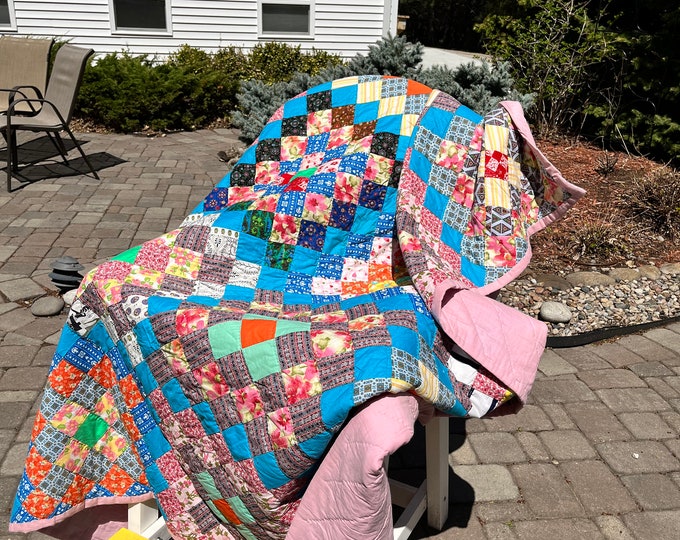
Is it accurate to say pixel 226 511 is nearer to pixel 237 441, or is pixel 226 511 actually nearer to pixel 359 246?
pixel 237 441

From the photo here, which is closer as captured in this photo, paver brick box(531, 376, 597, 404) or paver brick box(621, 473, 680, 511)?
paver brick box(621, 473, 680, 511)

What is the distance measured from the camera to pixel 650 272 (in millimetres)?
4410

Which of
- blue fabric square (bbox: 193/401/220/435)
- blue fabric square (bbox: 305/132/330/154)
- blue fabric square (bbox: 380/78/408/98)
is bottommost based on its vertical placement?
blue fabric square (bbox: 193/401/220/435)

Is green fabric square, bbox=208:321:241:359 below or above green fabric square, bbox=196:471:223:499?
above

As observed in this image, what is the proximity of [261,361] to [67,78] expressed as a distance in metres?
5.20

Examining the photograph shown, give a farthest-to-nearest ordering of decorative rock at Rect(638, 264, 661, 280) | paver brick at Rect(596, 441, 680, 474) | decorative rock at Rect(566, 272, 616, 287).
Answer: decorative rock at Rect(638, 264, 661, 280) < decorative rock at Rect(566, 272, 616, 287) < paver brick at Rect(596, 441, 680, 474)

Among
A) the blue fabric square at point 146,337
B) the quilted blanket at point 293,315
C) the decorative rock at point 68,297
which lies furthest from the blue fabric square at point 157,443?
the decorative rock at point 68,297

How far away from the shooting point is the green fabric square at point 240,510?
169cm

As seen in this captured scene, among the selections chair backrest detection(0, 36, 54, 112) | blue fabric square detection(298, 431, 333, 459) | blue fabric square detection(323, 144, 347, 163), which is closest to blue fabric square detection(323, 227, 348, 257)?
blue fabric square detection(323, 144, 347, 163)

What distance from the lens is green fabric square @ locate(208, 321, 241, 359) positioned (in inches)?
65.5

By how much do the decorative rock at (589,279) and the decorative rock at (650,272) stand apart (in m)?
0.28

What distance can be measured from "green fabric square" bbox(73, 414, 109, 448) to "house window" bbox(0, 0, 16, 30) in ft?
28.9

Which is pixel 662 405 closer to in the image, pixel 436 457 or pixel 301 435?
pixel 436 457

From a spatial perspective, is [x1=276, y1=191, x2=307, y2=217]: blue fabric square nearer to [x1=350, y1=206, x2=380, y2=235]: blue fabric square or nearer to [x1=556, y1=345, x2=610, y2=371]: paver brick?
[x1=350, y1=206, x2=380, y2=235]: blue fabric square
